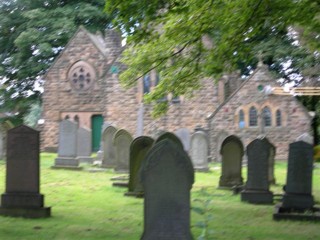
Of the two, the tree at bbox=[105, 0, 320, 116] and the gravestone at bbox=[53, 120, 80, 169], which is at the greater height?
the tree at bbox=[105, 0, 320, 116]

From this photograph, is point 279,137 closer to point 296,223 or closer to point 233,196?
point 233,196

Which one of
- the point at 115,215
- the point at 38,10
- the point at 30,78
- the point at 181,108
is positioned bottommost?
the point at 115,215

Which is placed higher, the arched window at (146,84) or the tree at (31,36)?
the tree at (31,36)

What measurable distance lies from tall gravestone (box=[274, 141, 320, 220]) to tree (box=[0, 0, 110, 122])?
28448mm

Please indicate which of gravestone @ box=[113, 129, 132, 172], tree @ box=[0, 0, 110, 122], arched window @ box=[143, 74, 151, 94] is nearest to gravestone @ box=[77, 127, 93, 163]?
gravestone @ box=[113, 129, 132, 172]

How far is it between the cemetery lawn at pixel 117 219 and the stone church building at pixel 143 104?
42.7ft

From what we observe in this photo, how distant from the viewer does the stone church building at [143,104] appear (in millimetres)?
28547

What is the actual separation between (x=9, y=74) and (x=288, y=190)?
107 feet

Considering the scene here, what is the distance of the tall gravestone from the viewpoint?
1009cm

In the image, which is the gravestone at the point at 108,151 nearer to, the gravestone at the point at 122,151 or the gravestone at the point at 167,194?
the gravestone at the point at 122,151

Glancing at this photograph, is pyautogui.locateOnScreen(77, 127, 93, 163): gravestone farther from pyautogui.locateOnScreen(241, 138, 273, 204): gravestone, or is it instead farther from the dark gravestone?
the dark gravestone

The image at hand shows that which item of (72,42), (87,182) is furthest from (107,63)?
(87,182)

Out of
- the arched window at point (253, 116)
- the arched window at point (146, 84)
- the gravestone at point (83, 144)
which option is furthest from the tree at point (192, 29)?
the arched window at point (146, 84)

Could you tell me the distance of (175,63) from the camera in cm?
1309
